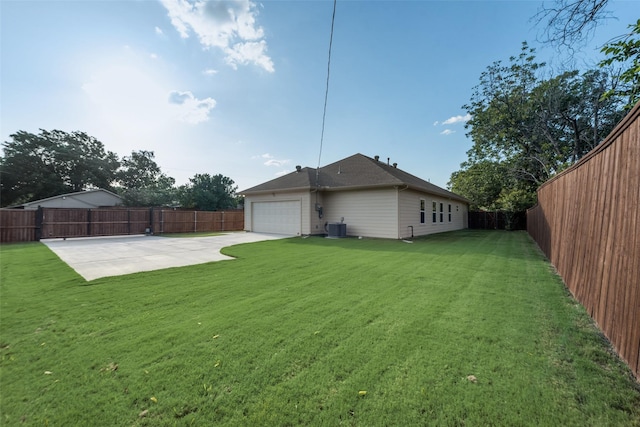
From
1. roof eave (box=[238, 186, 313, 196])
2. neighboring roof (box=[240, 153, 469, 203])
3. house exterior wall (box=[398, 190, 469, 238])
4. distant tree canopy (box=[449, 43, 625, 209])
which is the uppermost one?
distant tree canopy (box=[449, 43, 625, 209])

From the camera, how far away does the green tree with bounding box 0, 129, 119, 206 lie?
27391 millimetres

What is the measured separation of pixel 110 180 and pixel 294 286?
41.3m

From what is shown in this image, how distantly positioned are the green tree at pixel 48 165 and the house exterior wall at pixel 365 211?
34040 millimetres

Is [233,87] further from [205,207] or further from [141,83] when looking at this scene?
[205,207]

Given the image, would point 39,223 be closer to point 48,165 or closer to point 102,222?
point 102,222

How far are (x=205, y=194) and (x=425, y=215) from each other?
24655 mm

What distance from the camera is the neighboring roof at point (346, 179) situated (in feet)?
39.0

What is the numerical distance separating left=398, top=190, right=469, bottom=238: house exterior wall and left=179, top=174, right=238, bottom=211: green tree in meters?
22.5

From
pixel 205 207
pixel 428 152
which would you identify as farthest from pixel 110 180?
pixel 428 152

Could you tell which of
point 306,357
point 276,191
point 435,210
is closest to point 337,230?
point 276,191

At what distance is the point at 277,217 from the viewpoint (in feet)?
49.4

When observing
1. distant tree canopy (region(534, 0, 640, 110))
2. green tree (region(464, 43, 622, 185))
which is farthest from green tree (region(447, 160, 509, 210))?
distant tree canopy (region(534, 0, 640, 110))

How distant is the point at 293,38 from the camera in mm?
8961

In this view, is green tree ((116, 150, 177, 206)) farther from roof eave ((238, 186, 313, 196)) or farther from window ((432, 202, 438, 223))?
window ((432, 202, 438, 223))
